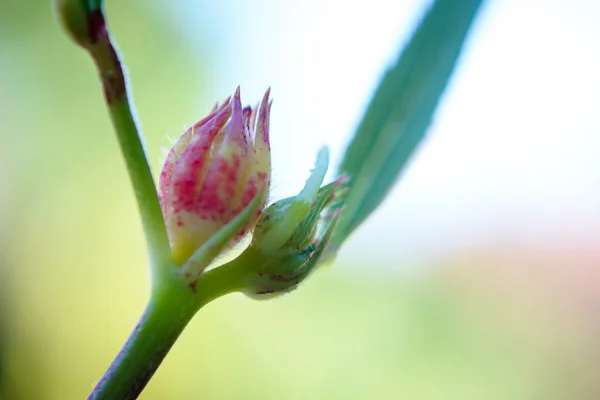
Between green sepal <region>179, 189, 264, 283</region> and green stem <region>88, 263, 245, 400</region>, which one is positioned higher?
green sepal <region>179, 189, 264, 283</region>

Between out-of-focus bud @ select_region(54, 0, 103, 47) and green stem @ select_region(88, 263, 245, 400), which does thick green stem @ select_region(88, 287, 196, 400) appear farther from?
out-of-focus bud @ select_region(54, 0, 103, 47)

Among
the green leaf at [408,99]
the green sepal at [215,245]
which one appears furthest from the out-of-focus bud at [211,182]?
the green leaf at [408,99]

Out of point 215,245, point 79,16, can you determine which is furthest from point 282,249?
point 79,16

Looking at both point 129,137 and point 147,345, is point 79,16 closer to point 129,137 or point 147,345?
point 129,137

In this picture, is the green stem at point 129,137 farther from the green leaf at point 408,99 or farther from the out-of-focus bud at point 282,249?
the green leaf at point 408,99

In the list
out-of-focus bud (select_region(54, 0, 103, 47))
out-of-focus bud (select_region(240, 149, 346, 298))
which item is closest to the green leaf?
out-of-focus bud (select_region(240, 149, 346, 298))

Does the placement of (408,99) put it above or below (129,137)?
below
